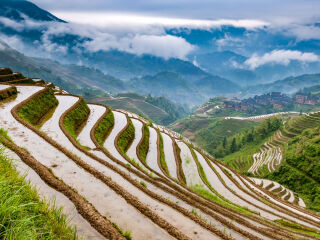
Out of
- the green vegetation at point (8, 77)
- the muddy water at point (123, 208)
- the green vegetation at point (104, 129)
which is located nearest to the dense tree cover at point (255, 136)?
the green vegetation at point (104, 129)

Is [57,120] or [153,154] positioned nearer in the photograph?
[57,120]

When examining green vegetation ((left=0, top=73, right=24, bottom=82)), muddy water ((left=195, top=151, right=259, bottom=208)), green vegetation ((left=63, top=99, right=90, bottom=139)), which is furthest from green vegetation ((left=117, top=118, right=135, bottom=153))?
green vegetation ((left=0, top=73, right=24, bottom=82))

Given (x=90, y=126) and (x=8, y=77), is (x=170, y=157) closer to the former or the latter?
(x=90, y=126)

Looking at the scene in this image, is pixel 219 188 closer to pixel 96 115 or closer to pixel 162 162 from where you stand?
pixel 162 162

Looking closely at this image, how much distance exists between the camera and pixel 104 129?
3075 centimetres

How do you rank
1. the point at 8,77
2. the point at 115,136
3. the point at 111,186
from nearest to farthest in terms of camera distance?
1. the point at 111,186
2. the point at 115,136
3. the point at 8,77

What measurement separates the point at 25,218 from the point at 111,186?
19.5ft

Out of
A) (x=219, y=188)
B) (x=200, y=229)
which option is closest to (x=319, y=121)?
(x=219, y=188)

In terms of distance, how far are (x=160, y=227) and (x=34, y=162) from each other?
7578mm

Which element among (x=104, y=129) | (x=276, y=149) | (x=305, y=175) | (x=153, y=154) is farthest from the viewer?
(x=276, y=149)

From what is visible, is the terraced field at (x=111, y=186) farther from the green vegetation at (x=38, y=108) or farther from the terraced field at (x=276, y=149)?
the terraced field at (x=276, y=149)

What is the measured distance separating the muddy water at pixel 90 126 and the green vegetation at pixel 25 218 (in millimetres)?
15179

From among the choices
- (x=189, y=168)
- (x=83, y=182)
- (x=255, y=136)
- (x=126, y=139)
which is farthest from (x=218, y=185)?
(x=255, y=136)

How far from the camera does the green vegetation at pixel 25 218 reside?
4.41m
